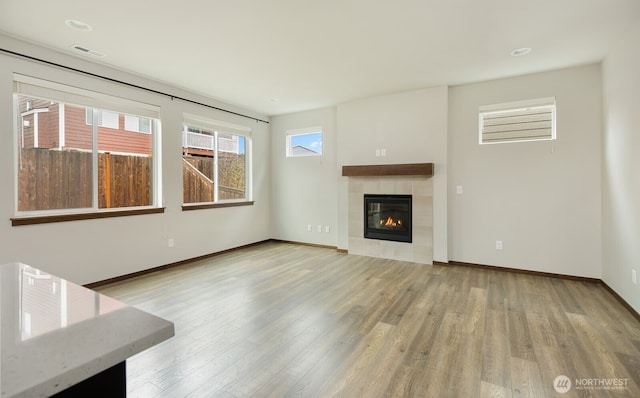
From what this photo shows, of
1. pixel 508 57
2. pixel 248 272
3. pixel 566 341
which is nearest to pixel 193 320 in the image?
pixel 248 272

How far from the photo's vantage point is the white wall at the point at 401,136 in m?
4.61

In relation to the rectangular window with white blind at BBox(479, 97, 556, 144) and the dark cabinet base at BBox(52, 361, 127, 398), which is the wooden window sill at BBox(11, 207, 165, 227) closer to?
the dark cabinet base at BBox(52, 361, 127, 398)

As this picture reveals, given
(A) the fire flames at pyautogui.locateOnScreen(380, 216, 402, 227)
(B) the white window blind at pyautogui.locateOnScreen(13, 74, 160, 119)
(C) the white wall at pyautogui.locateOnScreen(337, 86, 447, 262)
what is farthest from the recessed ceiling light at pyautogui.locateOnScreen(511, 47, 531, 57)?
(B) the white window blind at pyautogui.locateOnScreen(13, 74, 160, 119)

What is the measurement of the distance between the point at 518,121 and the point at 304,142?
363 centimetres

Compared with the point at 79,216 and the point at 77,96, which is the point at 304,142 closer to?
the point at 77,96

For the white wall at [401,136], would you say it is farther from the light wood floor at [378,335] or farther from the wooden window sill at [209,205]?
the wooden window sill at [209,205]

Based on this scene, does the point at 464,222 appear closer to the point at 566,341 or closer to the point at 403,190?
the point at 403,190

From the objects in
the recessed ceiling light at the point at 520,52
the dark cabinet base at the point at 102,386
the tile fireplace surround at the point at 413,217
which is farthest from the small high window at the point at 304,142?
the dark cabinet base at the point at 102,386

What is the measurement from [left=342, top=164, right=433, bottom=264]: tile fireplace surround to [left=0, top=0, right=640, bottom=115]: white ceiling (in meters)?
1.53

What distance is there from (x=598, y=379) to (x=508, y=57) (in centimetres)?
323

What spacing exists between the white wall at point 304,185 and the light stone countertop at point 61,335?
16.3 ft

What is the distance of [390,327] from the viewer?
2627mm

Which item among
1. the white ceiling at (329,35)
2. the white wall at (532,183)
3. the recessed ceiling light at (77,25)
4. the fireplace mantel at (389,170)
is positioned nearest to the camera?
the white ceiling at (329,35)

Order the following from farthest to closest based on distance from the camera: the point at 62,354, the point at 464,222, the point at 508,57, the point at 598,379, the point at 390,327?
the point at 464,222 < the point at 508,57 < the point at 390,327 < the point at 598,379 < the point at 62,354
